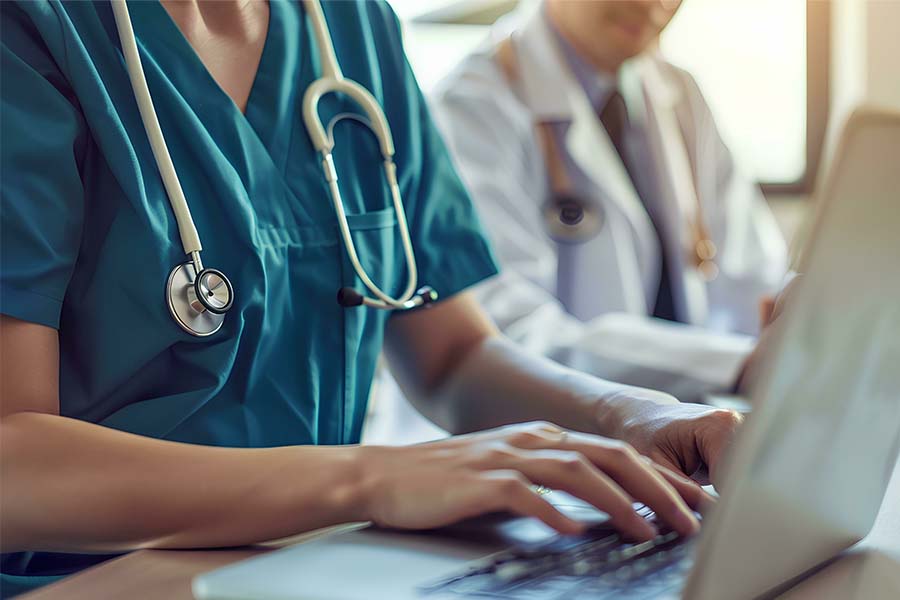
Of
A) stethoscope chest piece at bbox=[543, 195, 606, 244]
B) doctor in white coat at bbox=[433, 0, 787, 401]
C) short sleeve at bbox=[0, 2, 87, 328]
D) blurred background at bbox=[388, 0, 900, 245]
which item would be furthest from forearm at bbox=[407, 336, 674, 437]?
blurred background at bbox=[388, 0, 900, 245]

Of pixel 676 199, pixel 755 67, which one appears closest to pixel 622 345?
pixel 676 199

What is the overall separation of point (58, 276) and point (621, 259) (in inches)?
45.4

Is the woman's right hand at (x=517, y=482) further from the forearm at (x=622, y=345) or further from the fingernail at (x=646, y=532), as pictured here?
the forearm at (x=622, y=345)

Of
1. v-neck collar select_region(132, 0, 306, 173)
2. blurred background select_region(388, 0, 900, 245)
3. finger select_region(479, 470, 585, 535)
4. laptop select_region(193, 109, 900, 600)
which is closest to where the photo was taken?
laptop select_region(193, 109, 900, 600)

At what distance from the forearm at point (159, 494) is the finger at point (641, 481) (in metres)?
0.12

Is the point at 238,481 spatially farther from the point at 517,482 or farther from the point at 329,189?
the point at 329,189

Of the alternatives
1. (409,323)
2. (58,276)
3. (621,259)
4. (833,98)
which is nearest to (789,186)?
(833,98)

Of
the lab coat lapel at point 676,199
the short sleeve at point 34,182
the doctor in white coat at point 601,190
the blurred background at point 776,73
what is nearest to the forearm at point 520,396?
the short sleeve at point 34,182

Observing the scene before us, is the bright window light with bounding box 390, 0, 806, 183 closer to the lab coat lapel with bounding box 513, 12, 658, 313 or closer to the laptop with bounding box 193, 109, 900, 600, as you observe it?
the lab coat lapel with bounding box 513, 12, 658, 313

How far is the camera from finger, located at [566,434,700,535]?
46 cm

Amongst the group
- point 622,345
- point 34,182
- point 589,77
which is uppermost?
point 589,77

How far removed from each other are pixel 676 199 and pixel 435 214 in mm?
955

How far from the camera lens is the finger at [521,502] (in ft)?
1.41

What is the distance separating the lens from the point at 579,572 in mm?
390
